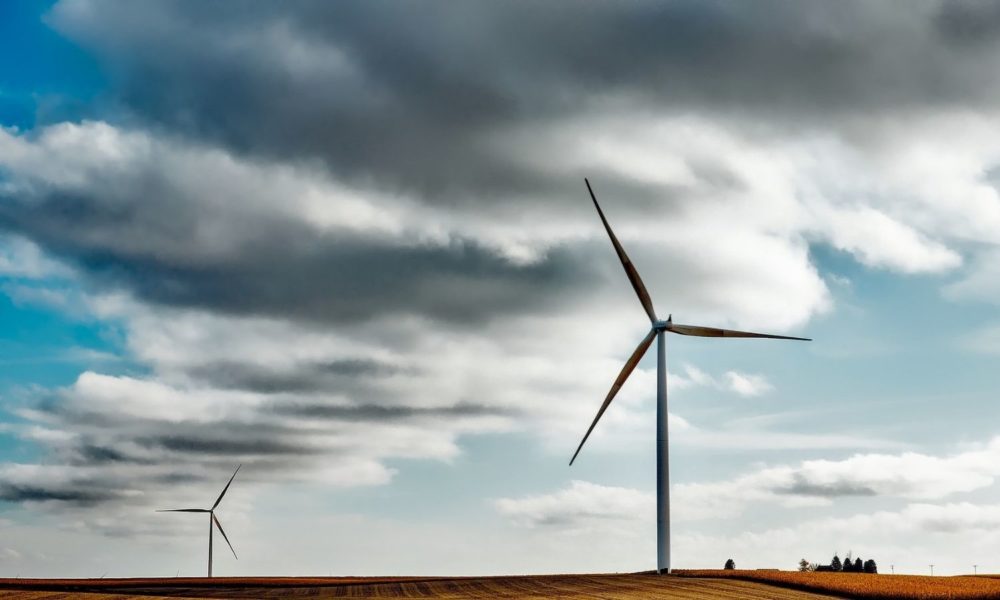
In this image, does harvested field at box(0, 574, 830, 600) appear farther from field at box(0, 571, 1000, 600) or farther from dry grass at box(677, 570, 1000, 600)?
dry grass at box(677, 570, 1000, 600)

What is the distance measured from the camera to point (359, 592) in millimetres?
73500

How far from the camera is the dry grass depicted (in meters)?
62.2

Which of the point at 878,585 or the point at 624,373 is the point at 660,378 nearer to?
the point at 624,373

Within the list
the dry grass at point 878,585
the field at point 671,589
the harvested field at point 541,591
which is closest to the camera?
the harvested field at point 541,591

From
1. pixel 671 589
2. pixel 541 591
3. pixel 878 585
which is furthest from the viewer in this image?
→ pixel 878 585

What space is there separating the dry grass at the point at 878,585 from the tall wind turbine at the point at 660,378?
8266 mm

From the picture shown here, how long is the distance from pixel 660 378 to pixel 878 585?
63.8 feet

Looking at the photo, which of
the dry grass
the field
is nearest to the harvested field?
the field

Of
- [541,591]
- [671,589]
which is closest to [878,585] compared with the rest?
[671,589]

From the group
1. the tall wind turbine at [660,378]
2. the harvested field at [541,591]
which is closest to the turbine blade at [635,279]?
the tall wind turbine at [660,378]

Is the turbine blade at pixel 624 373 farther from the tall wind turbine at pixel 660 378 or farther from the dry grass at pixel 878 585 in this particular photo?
the dry grass at pixel 878 585

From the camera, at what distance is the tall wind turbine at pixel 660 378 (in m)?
71.6

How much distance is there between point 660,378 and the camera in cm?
7338

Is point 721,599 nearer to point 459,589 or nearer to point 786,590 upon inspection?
point 786,590
